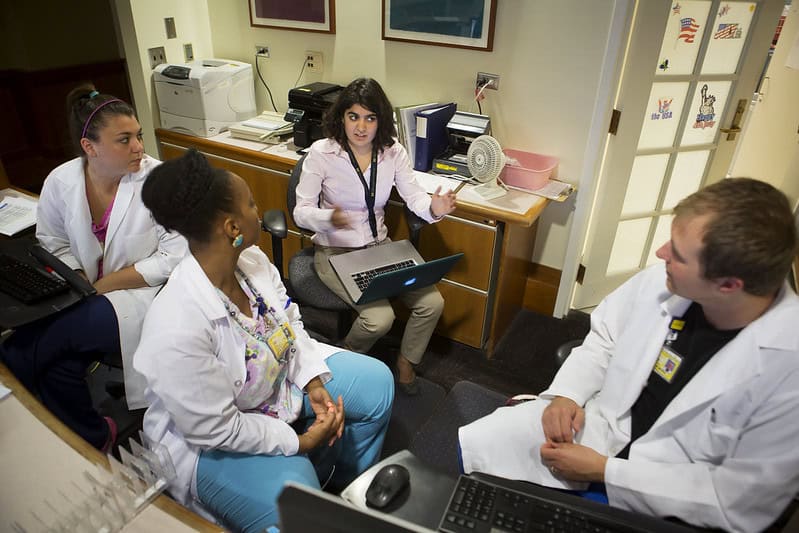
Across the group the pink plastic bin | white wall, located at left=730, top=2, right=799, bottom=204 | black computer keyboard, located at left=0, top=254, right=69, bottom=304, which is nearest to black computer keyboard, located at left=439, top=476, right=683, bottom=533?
black computer keyboard, located at left=0, top=254, right=69, bottom=304

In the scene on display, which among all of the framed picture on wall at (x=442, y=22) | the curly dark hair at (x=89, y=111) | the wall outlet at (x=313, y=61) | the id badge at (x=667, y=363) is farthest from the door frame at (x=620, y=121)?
the curly dark hair at (x=89, y=111)

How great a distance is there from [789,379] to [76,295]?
6.07ft

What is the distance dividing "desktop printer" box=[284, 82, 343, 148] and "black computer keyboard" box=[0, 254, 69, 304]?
59.0 inches

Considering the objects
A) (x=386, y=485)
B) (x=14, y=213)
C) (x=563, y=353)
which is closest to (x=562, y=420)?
(x=563, y=353)

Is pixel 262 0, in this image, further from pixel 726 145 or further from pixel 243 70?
pixel 726 145

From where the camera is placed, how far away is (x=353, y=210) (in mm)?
2334

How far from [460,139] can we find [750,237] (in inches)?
68.4

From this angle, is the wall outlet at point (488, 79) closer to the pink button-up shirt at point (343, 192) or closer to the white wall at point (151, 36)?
the pink button-up shirt at point (343, 192)

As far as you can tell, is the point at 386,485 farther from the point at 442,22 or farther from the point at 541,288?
the point at 442,22

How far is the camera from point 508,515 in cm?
102

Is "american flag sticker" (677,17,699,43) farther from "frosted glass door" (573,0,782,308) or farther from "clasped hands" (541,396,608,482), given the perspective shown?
"clasped hands" (541,396,608,482)

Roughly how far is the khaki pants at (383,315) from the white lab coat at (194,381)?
859mm

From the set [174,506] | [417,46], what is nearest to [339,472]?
[174,506]

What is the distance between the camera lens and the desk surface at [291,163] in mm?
2297
